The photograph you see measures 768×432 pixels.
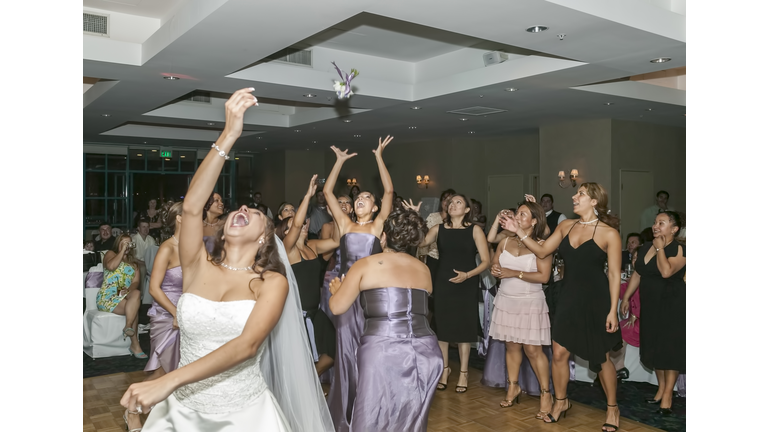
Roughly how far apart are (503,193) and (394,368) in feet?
35.8

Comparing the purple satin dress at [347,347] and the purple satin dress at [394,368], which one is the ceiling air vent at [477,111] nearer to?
the purple satin dress at [347,347]

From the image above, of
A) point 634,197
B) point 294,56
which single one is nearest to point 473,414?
point 294,56

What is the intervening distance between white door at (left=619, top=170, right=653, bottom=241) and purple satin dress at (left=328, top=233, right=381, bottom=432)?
291 inches

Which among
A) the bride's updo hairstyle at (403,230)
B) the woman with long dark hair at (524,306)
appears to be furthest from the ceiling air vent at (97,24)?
the woman with long dark hair at (524,306)

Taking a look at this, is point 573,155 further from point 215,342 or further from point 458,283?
point 215,342

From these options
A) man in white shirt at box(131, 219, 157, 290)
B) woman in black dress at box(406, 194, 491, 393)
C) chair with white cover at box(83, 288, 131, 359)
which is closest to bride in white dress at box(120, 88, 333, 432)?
woman in black dress at box(406, 194, 491, 393)

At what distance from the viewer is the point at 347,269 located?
4.71m

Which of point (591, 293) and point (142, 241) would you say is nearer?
point (591, 293)

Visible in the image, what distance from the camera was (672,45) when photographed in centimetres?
539

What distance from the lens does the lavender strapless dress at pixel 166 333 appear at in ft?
13.3

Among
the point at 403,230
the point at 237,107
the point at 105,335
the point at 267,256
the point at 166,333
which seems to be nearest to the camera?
the point at 237,107

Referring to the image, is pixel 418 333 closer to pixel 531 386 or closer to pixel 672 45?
pixel 531 386
